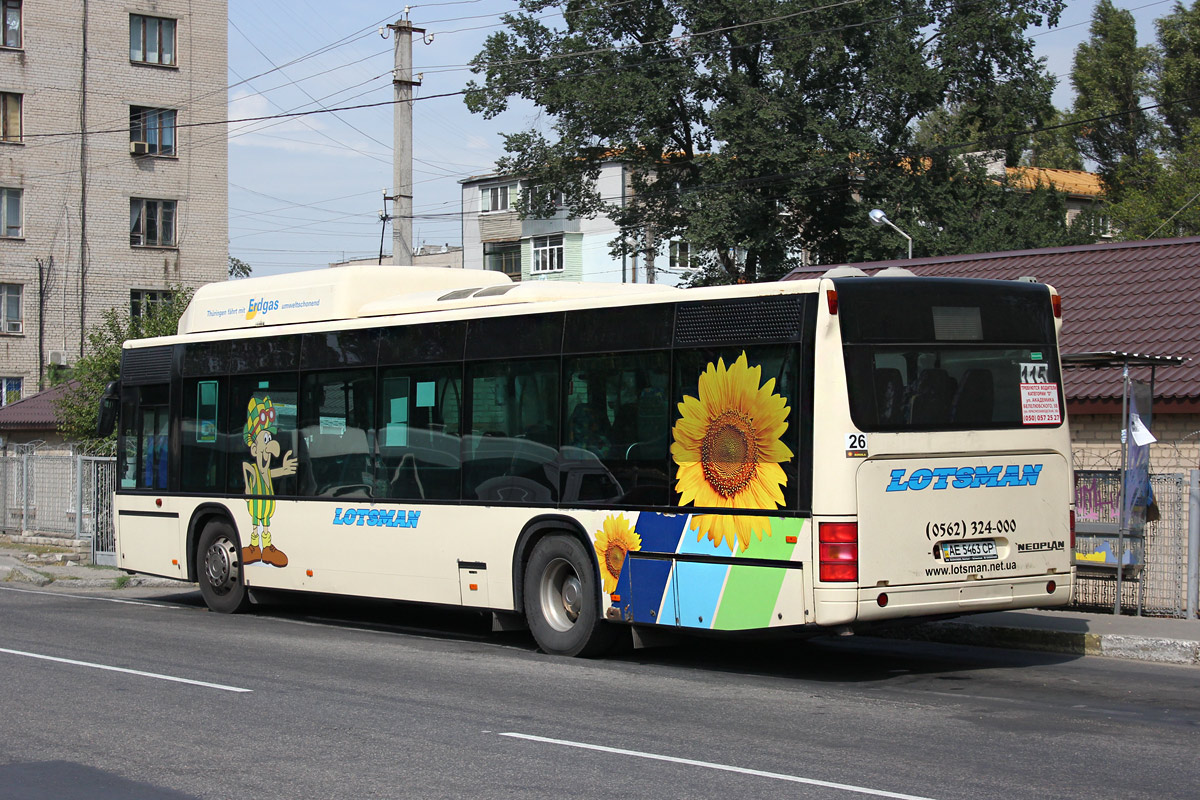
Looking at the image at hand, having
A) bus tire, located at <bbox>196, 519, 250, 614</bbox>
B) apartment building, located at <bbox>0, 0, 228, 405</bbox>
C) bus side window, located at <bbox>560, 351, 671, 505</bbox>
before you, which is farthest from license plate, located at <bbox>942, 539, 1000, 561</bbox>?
apartment building, located at <bbox>0, 0, 228, 405</bbox>

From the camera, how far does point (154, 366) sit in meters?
16.9

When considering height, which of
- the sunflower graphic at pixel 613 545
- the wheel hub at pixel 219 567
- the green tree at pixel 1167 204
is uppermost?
the green tree at pixel 1167 204

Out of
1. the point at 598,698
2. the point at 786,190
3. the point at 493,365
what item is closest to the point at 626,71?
the point at 786,190

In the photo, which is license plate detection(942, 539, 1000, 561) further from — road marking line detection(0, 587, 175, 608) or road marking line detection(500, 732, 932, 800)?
road marking line detection(0, 587, 175, 608)

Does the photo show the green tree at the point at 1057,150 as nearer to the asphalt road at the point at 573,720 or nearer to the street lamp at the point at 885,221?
the street lamp at the point at 885,221

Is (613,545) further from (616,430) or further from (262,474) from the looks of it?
(262,474)

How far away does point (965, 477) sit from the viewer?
10398mm

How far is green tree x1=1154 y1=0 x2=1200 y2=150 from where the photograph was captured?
60.8 m

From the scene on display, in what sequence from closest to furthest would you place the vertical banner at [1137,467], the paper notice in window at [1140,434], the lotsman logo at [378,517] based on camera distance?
the lotsman logo at [378,517] < the paper notice in window at [1140,434] < the vertical banner at [1137,467]

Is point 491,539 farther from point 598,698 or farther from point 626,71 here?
point 626,71

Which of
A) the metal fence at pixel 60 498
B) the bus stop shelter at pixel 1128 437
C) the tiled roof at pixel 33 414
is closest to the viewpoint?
the bus stop shelter at pixel 1128 437

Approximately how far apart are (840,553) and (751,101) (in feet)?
111

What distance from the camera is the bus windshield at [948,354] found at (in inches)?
397

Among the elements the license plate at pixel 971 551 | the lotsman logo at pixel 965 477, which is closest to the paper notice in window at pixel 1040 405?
the lotsman logo at pixel 965 477
